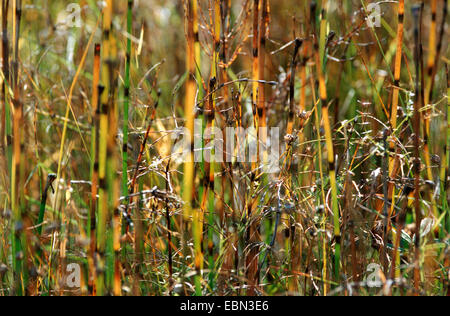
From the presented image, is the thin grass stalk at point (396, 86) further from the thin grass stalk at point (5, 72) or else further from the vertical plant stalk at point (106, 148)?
the thin grass stalk at point (5, 72)

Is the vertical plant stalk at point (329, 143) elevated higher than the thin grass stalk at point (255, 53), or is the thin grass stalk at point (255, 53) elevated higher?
the thin grass stalk at point (255, 53)

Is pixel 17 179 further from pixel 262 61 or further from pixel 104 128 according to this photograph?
pixel 262 61

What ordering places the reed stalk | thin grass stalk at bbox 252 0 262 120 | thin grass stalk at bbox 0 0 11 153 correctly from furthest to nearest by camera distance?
1. thin grass stalk at bbox 252 0 262 120
2. thin grass stalk at bbox 0 0 11 153
3. the reed stalk

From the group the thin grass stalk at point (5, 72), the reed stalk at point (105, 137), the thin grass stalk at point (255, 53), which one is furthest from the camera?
the thin grass stalk at point (255, 53)

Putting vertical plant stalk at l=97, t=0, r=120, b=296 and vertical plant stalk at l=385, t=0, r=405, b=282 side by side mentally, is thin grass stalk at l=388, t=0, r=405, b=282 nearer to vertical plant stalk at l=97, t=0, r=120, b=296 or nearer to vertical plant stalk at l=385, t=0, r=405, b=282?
vertical plant stalk at l=385, t=0, r=405, b=282

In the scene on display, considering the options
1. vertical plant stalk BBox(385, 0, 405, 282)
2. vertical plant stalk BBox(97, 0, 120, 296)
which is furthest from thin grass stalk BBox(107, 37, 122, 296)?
vertical plant stalk BBox(385, 0, 405, 282)

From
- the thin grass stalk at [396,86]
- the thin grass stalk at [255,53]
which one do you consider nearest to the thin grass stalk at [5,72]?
the thin grass stalk at [255,53]

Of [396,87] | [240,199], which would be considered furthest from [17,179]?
[396,87]

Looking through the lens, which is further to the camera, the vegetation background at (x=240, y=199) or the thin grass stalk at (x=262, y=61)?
the thin grass stalk at (x=262, y=61)

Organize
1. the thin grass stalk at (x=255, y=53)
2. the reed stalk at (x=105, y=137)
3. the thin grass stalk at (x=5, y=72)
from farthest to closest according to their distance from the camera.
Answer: the thin grass stalk at (x=255, y=53) < the thin grass stalk at (x=5, y=72) < the reed stalk at (x=105, y=137)
